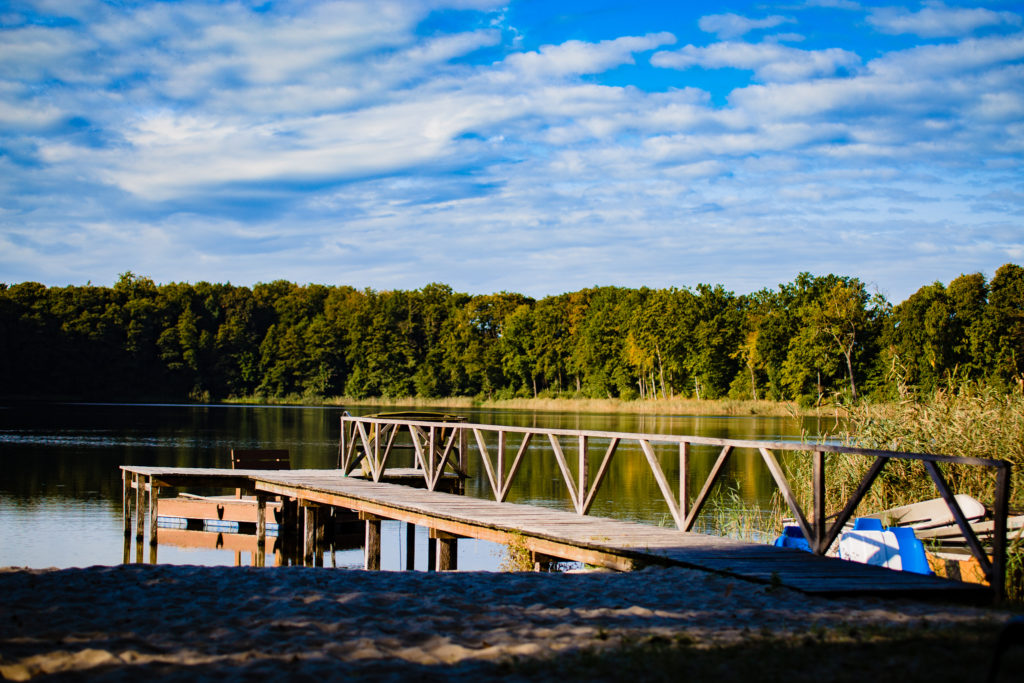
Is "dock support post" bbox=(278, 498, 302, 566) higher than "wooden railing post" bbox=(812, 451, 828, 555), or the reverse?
"wooden railing post" bbox=(812, 451, 828, 555)

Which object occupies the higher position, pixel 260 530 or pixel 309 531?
pixel 309 531

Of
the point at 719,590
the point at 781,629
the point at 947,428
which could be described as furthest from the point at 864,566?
the point at 947,428

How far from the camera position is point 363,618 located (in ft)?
18.5

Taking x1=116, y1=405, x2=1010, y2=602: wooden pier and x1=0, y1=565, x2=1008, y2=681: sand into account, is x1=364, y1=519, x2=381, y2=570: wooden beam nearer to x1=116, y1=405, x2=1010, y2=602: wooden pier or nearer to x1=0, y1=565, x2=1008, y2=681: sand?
x1=116, y1=405, x2=1010, y2=602: wooden pier

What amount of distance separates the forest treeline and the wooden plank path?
158 ft

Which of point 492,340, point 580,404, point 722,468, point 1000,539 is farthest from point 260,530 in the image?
point 492,340

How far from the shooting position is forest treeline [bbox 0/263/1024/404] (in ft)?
200

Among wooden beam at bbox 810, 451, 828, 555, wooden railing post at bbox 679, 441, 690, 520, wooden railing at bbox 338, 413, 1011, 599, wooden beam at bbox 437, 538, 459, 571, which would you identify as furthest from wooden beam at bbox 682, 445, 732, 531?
wooden beam at bbox 437, 538, 459, 571

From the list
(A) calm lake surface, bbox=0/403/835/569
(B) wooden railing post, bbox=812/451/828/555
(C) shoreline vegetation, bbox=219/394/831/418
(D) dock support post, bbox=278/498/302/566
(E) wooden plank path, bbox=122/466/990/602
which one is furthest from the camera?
(C) shoreline vegetation, bbox=219/394/831/418

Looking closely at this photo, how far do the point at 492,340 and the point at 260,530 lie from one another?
73836 mm

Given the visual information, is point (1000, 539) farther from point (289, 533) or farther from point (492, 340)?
point (492, 340)

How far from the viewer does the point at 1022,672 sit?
4422 mm

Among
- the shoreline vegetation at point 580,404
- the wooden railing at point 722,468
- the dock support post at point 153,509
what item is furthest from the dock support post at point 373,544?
the shoreline vegetation at point 580,404

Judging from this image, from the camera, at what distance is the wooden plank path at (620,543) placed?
6879 millimetres
